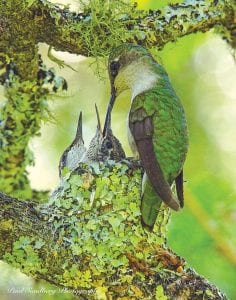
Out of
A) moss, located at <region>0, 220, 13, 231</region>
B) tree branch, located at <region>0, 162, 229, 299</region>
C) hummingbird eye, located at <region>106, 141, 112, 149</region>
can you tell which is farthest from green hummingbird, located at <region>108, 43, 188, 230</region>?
moss, located at <region>0, 220, 13, 231</region>

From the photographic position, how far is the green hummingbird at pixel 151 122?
3.39 meters

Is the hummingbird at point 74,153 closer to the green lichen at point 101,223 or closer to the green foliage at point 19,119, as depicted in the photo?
the green foliage at point 19,119

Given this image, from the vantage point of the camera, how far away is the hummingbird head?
362 centimetres

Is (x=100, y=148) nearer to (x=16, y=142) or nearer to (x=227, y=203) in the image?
(x=16, y=142)

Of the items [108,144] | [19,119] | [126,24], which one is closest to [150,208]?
[108,144]

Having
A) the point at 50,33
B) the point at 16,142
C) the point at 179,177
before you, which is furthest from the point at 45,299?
the point at 50,33

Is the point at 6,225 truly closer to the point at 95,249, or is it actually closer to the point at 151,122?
the point at 95,249

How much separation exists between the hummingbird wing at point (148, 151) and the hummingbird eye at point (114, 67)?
247 millimetres

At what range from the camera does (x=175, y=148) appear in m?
3.50

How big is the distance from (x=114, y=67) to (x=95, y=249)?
0.79m

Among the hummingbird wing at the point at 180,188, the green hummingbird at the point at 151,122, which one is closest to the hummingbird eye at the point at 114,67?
the green hummingbird at the point at 151,122

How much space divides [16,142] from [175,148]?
2.99ft

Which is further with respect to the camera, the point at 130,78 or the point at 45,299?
the point at 45,299

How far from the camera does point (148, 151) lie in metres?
3.40
